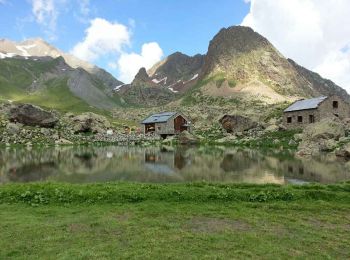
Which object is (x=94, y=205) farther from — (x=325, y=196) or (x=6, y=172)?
(x=6, y=172)

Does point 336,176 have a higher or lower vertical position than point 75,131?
lower

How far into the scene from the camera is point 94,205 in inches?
840

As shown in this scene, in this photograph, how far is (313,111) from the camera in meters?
83.9

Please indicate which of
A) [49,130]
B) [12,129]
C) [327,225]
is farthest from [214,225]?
[49,130]

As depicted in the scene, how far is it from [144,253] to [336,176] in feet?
86.9

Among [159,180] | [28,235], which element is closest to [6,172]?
[159,180]

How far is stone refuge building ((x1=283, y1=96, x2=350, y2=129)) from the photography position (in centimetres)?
8369

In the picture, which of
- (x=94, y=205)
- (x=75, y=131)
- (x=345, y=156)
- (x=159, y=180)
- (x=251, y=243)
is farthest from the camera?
(x=75, y=131)

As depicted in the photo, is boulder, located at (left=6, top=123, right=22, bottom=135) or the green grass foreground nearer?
the green grass foreground

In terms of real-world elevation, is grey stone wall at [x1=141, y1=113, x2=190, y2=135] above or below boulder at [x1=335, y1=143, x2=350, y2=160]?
above

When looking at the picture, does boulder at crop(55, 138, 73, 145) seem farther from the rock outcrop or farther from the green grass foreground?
the green grass foreground

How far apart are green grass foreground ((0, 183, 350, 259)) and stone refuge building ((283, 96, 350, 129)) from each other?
62.6 m

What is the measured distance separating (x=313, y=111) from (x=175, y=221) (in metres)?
74.1

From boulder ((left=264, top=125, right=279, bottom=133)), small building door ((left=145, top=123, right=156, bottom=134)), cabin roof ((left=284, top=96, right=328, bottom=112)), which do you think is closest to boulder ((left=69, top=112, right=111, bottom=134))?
small building door ((left=145, top=123, right=156, bottom=134))
